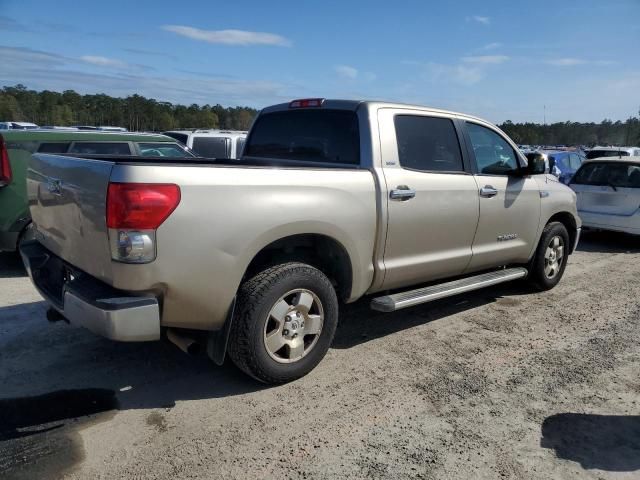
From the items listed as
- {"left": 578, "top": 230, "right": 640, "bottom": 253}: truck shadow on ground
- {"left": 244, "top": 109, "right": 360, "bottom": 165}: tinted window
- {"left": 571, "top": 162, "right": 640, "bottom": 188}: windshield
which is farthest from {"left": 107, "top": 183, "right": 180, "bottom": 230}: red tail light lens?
{"left": 571, "top": 162, "right": 640, "bottom": 188}: windshield

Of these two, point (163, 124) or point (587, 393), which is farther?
point (163, 124)

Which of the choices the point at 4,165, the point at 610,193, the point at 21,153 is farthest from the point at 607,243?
the point at 4,165

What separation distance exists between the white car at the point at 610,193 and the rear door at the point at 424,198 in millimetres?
5749

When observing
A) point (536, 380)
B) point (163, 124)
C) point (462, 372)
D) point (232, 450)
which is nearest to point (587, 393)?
point (536, 380)

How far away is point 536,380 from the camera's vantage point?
3.91m

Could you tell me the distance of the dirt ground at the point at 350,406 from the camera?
2.86 meters

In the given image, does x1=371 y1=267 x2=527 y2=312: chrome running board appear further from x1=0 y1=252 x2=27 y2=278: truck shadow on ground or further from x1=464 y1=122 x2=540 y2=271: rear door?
x1=0 y1=252 x2=27 y2=278: truck shadow on ground

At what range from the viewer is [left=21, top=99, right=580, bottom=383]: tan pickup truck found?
2938mm

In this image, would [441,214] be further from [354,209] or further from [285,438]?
[285,438]

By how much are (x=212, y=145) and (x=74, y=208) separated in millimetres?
8381

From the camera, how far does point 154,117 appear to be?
62000mm

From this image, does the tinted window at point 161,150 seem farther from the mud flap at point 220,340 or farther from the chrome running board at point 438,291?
the mud flap at point 220,340

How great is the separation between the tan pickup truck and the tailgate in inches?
0.5

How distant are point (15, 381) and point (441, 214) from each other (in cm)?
342
